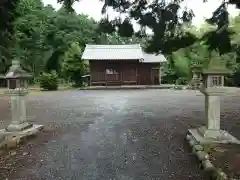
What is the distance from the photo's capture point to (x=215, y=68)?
618 centimetres

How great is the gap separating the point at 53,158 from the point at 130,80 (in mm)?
23566

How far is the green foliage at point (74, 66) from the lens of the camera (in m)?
29.0

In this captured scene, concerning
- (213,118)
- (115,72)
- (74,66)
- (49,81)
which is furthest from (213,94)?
(74,66)

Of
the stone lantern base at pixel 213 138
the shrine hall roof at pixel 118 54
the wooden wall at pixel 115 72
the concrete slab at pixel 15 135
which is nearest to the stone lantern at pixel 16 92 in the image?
the concrete slab at pixel 15 135

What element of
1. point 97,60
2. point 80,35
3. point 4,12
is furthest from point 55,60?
point 4,12

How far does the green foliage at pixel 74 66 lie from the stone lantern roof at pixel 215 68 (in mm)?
23309

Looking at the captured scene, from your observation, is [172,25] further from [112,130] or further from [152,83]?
[152,83]

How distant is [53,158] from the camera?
18.4 ft

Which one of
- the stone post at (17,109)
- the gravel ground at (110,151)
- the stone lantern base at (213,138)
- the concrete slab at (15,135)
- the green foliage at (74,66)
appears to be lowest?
the gravel ground at (110,151)

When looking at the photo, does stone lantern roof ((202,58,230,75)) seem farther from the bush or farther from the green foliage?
the green foliage

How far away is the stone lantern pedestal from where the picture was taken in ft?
23.8

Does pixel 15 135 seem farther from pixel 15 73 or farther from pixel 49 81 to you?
pixel 49 81

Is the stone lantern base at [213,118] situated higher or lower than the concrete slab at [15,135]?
higher

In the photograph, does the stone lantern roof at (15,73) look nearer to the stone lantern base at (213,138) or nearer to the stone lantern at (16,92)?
the stone lantern at (16,92)
